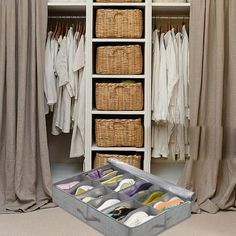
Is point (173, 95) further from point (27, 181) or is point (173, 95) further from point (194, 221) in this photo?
point (27, 181)

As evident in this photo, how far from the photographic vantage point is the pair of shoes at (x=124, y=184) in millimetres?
1277

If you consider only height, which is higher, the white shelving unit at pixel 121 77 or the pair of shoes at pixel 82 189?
the white shelving unit at pixel 121 77

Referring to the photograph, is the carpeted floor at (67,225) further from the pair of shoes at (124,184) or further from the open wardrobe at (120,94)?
the pair of shoes at (124,184)

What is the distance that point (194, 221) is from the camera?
2533mm

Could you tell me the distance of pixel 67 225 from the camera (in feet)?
8.03

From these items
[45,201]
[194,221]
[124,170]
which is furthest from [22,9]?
[194,221]

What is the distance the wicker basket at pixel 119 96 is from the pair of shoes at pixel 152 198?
5.45ft

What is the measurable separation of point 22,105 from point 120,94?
0.78 m

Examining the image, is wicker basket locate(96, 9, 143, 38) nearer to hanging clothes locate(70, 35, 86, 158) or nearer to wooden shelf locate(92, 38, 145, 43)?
wooden shelf locate(92, 38, 145, 43)

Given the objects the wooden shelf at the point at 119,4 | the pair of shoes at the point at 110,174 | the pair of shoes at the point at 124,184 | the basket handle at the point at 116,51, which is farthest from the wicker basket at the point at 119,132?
the pair of shoes at the point at 124,184

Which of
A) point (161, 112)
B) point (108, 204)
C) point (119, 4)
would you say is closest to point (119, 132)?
point (161, 112)

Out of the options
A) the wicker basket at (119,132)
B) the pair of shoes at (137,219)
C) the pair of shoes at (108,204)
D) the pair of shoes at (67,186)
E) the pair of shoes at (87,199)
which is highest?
the wicker basket at (119,132)

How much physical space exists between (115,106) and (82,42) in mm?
594

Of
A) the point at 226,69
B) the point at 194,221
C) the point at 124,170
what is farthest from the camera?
the point at 226,69
